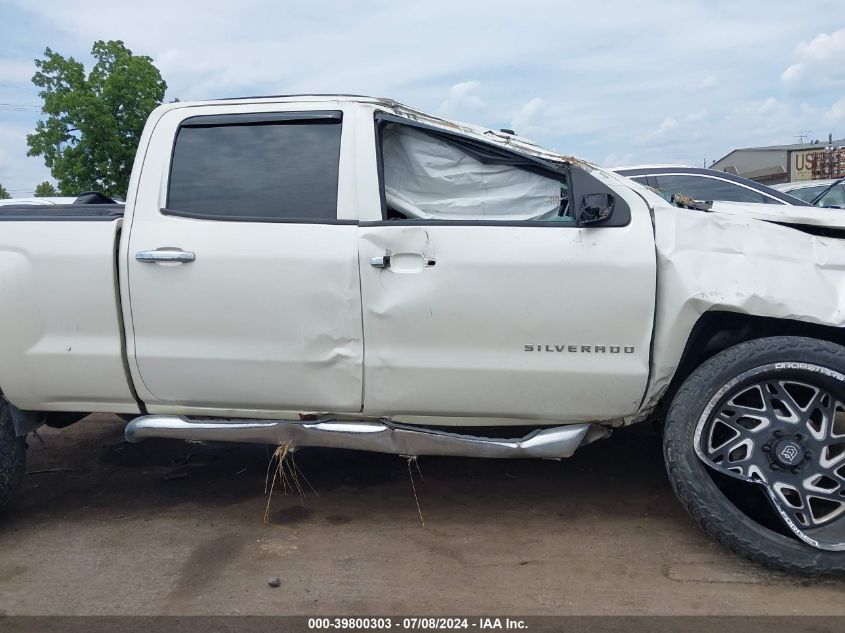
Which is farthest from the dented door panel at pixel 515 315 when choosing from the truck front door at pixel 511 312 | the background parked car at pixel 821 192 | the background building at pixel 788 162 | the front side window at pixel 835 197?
the background building at pixel 788 162

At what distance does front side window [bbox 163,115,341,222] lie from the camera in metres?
3.24

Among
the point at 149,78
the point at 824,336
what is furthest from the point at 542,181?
the point at 149,78

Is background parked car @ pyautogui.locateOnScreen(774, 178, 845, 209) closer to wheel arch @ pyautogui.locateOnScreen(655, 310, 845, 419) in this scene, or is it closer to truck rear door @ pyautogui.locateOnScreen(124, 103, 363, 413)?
wheel arch @ pyautogui.locateOnScreen(655, 310, 845, 419)

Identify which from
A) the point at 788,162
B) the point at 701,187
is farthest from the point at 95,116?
the point at 788,162

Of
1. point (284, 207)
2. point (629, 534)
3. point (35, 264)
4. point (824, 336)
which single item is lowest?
point (629, 534)

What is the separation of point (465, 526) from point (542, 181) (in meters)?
1.73

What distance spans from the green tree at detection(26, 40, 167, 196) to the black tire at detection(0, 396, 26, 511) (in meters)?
21.7

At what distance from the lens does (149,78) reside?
24.4 m

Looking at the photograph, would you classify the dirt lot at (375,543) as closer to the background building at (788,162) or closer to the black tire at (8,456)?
the black tire at (8,456)

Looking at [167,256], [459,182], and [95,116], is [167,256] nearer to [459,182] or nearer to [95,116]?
[459,182]

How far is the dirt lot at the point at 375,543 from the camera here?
281 centimetres

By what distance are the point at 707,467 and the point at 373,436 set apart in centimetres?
147

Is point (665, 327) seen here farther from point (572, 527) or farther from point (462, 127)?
point (462, 127)

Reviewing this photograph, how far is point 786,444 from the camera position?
2951 millimetres
